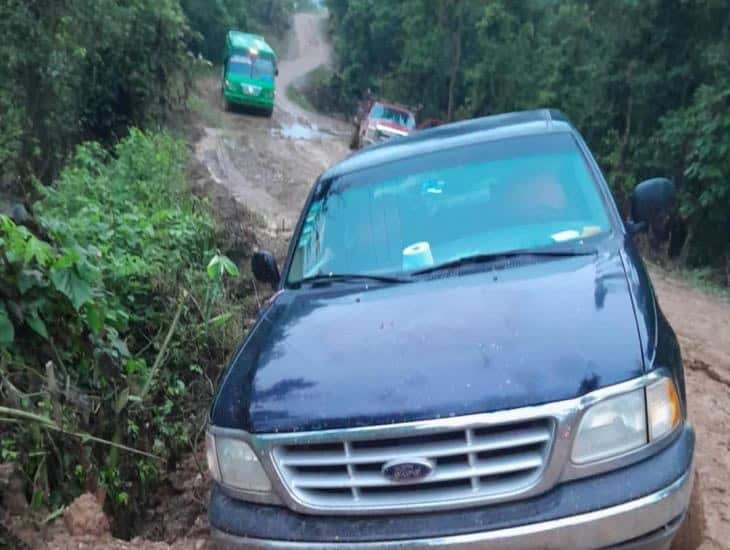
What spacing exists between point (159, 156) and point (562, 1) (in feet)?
60.6

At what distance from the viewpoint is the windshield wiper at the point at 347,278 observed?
3893 mm

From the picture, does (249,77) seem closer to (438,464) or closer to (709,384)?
(709,384)

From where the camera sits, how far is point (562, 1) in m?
27.8

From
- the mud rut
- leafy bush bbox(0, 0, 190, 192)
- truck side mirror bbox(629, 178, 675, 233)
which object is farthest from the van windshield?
truck side mirror bbox(629, 178, 675, 233)

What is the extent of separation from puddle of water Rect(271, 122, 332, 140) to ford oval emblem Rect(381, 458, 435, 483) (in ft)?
89.0

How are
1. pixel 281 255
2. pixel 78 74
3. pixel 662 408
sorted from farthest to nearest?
pixel 78 74 < pixel 281 255 < pixel 662 408

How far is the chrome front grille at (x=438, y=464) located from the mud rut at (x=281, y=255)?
1.19 metres

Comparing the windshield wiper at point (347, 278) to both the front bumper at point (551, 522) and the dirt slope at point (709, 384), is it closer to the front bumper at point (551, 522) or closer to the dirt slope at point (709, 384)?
the front bumper at point (551, 522)

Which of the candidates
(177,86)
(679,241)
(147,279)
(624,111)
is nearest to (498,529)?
(147,279)

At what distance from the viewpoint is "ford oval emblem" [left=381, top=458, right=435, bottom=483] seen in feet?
9.19

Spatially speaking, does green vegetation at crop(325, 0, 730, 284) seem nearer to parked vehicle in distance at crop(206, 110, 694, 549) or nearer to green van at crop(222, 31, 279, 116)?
green van at crop(222, 31, 279, 116)

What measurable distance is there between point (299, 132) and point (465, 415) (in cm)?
3082

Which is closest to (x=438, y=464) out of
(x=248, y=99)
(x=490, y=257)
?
(x=490, y=257)

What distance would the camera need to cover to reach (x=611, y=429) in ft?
9.32
